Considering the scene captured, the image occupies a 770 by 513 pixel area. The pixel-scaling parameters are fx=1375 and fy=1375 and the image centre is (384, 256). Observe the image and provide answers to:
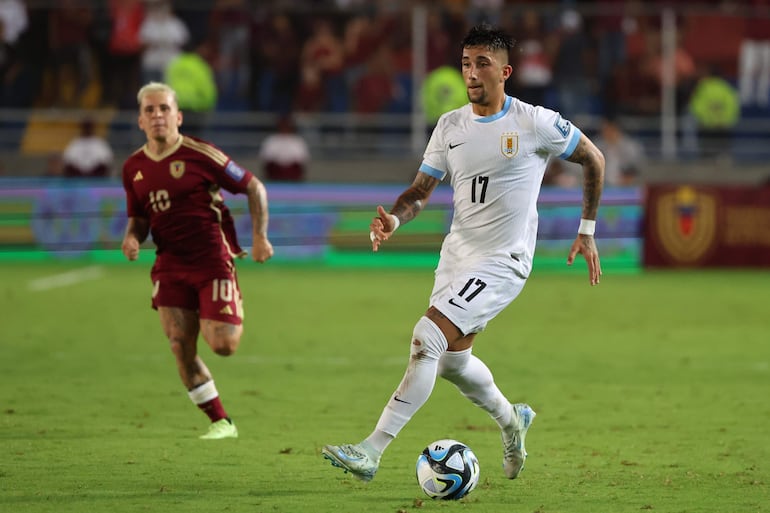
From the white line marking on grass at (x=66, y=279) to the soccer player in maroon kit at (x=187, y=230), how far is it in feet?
30.4

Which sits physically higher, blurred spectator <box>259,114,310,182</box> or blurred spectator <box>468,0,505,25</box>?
blurred spectator <box>468,0,505,25</box>

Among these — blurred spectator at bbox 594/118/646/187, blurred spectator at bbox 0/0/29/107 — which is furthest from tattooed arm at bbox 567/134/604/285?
blurred spectator at bbox 0/0/29/107

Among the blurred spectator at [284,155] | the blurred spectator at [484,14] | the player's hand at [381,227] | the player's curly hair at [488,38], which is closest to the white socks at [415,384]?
the player's hand at [381,227]

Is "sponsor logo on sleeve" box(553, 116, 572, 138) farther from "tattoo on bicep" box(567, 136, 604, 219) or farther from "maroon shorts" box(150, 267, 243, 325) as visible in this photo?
"maroon shorts" box(150, 267, 243, 325)

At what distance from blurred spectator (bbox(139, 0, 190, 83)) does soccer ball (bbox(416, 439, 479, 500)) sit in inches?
601

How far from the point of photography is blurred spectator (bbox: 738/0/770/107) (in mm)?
21625

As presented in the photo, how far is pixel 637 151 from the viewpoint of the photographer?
2164 cm

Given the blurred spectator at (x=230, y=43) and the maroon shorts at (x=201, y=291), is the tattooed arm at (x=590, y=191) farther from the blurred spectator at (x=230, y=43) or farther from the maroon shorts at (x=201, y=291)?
the blurred spectator at (x=230, y=43)

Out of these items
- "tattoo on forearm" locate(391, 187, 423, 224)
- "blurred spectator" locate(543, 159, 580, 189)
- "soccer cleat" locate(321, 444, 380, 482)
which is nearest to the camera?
"soccer cleat" locate(321, 444, 380, 482)

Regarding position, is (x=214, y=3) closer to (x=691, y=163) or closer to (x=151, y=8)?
(x=151, y=8)

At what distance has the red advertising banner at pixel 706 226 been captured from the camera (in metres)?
19.4

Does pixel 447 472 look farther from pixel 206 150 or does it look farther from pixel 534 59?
pixel 534 59

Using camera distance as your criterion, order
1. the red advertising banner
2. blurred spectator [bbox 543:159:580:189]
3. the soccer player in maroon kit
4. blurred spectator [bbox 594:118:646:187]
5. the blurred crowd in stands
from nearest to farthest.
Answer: the soccer player in maroon kit → the red advertising banner → blurred spectator [bbox 543:159:580:189] → the blurred crowd in stands → blurred spectator [bbox 594:118:646:187]

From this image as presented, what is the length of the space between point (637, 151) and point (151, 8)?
7852mm
